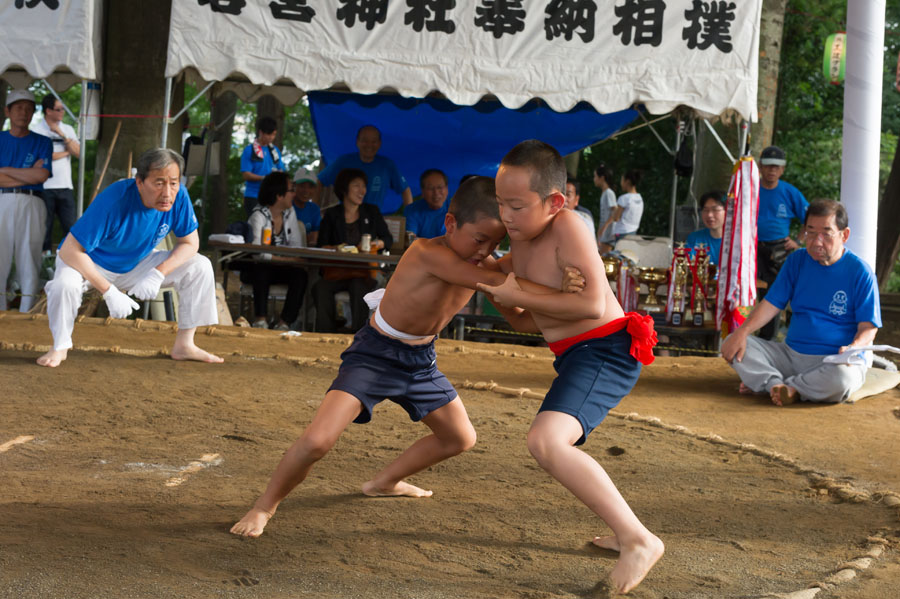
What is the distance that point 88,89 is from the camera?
230 inches

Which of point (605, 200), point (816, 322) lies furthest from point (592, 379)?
point (605, 200)

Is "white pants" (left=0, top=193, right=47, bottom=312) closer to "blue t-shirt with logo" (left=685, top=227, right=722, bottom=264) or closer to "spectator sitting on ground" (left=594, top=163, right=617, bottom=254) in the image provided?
"blue t-shirt with logo" (left=685, top=227, right=722, bottom=264)

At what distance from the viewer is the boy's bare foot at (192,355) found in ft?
14.6

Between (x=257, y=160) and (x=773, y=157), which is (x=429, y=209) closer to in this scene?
(x=257, y=160)

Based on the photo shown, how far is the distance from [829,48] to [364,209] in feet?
14.1

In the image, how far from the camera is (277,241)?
20.5 ft

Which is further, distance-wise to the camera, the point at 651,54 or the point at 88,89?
the point at 88,89

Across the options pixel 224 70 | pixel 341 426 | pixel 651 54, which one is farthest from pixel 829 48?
pixel 341 426

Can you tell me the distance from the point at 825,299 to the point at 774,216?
90.5 inches

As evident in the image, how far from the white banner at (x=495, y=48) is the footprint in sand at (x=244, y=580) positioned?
3.80m

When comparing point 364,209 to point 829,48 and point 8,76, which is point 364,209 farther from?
point 829,48

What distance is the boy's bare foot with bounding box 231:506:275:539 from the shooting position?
2154 mm

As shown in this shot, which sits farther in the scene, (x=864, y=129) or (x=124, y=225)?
(x=864, y=129)

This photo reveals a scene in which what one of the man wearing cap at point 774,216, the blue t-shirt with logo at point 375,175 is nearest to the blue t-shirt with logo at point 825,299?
the man wearing cap at point 774,216
